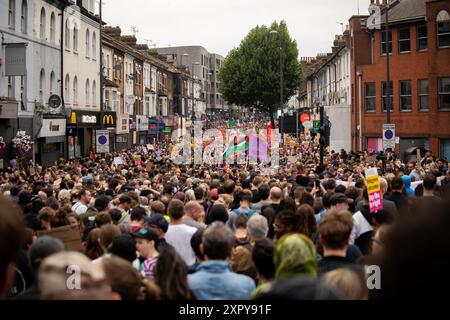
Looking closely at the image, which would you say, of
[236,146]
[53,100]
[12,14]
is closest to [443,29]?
[236,146]

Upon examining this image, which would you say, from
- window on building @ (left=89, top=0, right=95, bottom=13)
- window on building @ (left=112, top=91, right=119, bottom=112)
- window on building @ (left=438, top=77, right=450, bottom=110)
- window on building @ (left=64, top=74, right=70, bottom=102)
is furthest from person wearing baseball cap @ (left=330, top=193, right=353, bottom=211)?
window on building @ (left=112, top=91, right=119, bottom=112)

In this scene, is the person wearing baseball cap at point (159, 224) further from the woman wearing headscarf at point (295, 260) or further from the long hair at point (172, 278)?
the woman wearing headscarf at point (295, 260)

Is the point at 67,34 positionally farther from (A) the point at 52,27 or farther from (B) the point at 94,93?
(B) the point at 94,93

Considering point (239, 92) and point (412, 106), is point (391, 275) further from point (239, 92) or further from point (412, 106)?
point (239, 92)

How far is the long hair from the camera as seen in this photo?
4.50m

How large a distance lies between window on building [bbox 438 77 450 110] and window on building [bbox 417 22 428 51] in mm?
2591

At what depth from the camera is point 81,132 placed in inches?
1586

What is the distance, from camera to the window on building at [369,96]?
128 feet

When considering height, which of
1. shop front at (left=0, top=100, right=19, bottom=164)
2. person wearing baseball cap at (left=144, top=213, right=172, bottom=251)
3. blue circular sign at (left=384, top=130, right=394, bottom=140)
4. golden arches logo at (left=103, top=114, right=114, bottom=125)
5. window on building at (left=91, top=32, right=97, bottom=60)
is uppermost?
window on building at (left=91, top=32, right=97, bottom=60)

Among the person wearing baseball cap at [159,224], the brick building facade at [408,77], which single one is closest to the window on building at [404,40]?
the brick building facade at [408,77]

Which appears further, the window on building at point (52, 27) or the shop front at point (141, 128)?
the shop front at point (141, 128)

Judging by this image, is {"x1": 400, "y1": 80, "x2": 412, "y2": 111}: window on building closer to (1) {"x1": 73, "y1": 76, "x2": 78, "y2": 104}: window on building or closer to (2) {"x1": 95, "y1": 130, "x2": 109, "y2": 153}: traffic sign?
(2) {"x1": 95, "y1": 130, "x2": 109, "y2": 153}: traffic sign

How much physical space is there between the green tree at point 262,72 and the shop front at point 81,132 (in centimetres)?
3176

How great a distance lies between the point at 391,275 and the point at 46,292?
6.90 ft
